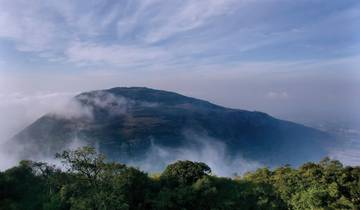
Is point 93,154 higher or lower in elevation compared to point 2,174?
higher

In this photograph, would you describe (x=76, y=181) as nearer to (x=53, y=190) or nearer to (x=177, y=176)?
(x=53, y=190)

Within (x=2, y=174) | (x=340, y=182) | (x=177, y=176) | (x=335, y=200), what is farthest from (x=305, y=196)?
(x=2, y=174)

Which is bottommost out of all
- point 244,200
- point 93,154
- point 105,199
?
point 244,200

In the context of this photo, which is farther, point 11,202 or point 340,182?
point 340,182

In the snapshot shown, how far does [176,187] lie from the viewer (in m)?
51.4

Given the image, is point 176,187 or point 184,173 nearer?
point 176,187

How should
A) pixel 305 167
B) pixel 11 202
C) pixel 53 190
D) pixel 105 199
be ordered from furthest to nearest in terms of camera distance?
pixel 305 167 < pixel 53 190 < pixel 11 202 < pixel 105 199

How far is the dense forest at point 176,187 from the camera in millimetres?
38125

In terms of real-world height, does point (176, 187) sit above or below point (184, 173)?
below

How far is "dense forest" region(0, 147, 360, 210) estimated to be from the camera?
38125mm

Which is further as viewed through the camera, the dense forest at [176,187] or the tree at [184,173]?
the tree at [184,173]

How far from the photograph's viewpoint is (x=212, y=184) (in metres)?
52.9

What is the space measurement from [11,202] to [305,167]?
43369mm

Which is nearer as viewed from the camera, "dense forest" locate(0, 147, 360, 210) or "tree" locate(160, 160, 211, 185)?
"dense forest" locate(0, 147, 360, 210)
